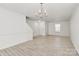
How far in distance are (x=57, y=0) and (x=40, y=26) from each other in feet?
34.3

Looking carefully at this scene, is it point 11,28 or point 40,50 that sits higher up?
point 11,28

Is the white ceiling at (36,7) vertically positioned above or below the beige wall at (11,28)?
above

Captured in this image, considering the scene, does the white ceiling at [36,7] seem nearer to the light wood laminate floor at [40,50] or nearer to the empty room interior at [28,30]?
the empty room interior at [28,30]

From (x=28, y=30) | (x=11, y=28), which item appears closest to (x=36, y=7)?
(x=11, y=28)

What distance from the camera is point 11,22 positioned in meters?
6.13

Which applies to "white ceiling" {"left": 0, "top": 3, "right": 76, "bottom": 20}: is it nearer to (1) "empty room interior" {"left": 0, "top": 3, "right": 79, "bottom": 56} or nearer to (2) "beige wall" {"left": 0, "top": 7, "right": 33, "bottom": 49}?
(1) "empty room interior" {"left": 0, "top": 3, "right": 79, "bottom": 56}

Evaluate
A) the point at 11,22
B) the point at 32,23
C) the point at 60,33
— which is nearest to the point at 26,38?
the point at 11,22

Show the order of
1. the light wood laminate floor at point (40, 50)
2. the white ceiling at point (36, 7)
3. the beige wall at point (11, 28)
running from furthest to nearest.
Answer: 1. the beige wall at point (11, 28)
2. the white ceiling at point (36, 7)
3. the light wood laminate floor at point (40, 50)

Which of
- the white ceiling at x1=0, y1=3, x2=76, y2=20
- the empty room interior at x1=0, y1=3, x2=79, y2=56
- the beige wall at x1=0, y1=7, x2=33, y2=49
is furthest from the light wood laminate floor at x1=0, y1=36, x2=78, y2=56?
the white ceiling at x1=0, y1=3, x2=76, y2=20

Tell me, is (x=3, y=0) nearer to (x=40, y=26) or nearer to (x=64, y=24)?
(x=40, y=26)

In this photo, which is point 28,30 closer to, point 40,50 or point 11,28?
point 11,28

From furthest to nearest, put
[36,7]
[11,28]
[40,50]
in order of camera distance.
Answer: [11,28]
[36,7]
[40,50]

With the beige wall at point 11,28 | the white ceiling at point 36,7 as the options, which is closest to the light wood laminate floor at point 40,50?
the beige wall at point 11,28

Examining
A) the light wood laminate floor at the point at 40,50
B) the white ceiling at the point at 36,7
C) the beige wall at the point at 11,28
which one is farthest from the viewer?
the beige wall at the point at 11,28
